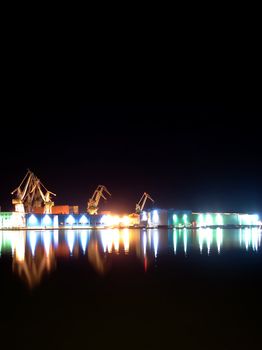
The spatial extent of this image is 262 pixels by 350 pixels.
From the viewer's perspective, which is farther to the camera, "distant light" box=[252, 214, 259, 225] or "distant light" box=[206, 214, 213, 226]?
"distant light" box=[252, 214, 259, 225]

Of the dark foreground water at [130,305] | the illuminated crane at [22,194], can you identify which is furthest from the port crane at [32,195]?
the dark foreground water at [130,305]

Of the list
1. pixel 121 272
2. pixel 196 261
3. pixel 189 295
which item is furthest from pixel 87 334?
pixel 196 261

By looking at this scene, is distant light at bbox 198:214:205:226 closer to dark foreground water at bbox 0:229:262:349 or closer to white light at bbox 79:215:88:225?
white light at bbox 79:215:88:225

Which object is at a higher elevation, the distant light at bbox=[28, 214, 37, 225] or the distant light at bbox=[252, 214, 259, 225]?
the distant light at bbox=[28, 214, 37, 225]

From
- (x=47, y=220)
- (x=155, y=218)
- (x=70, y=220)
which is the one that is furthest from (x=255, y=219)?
(x=47, y=220)

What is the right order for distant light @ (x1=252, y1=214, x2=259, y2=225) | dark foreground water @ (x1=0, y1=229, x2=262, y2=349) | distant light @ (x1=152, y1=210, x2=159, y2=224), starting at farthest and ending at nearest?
1. distant light @ (x1=252, y1=214, x2=259, y2=225)
2. distant light @ (x1=152, y1=210, x2=159, y2=224)
3. dark foreground water @ (x1=0, y1=229, x2=262, y2=349)

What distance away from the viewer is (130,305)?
9.63 metres

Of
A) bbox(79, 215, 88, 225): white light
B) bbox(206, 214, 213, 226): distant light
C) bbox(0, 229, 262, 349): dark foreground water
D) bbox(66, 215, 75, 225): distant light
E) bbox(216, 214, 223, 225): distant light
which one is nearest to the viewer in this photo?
bbox(0, 229, 262, 349): dark foreground water

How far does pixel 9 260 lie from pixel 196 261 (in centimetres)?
748

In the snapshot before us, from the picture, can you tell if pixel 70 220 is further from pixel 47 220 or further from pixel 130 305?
pixel 130 305

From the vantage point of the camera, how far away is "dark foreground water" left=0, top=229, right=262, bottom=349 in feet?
24.0

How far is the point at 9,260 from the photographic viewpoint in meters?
17.6

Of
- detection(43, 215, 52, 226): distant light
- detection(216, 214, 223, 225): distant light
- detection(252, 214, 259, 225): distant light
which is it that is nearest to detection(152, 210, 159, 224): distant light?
detection(216, 214, 223, 225): distant light

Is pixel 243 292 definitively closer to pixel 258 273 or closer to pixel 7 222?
pixel 258 273
